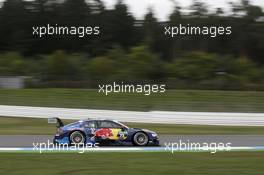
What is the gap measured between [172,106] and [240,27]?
35.6 metres

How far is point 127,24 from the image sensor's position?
5622 cm

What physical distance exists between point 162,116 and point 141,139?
7308mm

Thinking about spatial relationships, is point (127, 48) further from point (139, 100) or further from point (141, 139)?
point (141, 139)

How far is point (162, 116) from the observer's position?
71.4 ft

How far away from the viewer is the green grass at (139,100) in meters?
23.3

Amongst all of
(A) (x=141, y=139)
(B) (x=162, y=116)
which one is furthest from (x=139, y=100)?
(A) (x=141, y=139)

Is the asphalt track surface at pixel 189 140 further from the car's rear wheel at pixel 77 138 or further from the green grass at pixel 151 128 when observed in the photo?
the green grass at pixel 151 128
